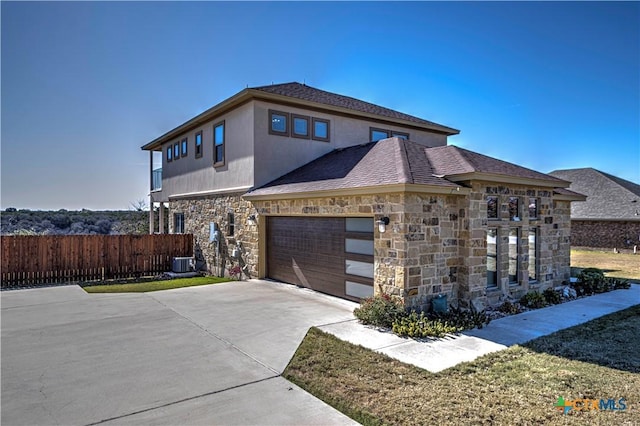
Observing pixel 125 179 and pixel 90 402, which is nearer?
pixel 90 402

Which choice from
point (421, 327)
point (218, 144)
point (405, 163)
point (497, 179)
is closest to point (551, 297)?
point (497, 179)

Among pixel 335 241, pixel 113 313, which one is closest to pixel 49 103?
pixel 113 313

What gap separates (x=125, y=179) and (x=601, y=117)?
31582 mm

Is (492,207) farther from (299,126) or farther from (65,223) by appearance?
(65,223)

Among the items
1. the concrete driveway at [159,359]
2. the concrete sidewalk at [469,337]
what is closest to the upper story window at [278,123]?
the concrete driveway at [159,359]

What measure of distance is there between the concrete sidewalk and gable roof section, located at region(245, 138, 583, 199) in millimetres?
2980

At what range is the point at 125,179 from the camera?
1070 inches

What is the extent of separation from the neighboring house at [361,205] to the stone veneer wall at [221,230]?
7 cm

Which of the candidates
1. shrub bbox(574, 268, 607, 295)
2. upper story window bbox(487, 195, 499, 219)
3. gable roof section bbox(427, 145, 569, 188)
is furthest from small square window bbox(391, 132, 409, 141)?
shrub bbox(574, 268, 607, 295)

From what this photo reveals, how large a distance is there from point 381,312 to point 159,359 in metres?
4.13

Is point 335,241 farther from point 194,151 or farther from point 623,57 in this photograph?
point 623,57

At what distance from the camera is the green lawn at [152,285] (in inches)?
455

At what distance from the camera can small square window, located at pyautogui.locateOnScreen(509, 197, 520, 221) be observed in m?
9.48

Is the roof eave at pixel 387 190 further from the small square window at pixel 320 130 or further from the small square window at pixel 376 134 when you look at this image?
the small square window at pixel 376 134
